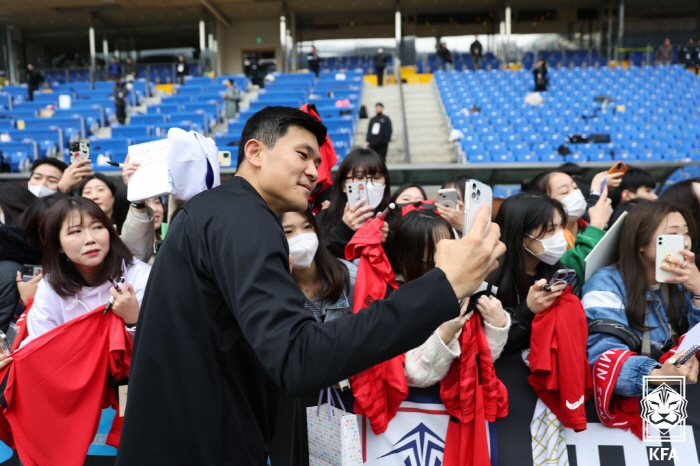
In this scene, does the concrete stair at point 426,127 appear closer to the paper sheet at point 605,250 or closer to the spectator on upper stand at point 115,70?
the spectator on upper stand at point 115,70

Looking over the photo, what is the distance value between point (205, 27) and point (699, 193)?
2048 centimetres

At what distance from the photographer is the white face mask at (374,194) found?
11.0 feet

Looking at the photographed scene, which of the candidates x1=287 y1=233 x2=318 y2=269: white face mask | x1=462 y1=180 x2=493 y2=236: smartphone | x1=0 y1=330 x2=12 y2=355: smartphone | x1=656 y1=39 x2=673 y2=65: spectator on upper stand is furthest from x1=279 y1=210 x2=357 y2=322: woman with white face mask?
x1=656 y1=39 x2=673 y2=65: spectator on upper stand

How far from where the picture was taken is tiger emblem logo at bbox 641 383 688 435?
7.14 feet

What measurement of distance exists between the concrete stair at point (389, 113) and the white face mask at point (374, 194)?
8.87m

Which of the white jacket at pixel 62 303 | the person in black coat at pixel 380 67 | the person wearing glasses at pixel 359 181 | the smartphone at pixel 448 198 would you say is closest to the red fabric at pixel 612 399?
the smartphone at pixel 448 198

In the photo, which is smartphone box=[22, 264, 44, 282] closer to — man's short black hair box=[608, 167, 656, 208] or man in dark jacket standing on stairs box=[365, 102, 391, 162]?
man's short black hair box=[608, 167, 656, 208]

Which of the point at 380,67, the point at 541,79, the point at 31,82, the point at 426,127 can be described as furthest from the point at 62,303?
the point at 31,82

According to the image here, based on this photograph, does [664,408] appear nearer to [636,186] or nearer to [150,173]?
[150,173]

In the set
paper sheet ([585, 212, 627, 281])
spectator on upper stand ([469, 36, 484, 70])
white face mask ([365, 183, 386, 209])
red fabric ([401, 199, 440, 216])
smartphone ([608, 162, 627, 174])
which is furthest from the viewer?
spectator on upper stand ([469, 36, 484, 70])

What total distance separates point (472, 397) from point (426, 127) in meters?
12.9

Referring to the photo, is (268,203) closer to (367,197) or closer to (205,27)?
(367,197)

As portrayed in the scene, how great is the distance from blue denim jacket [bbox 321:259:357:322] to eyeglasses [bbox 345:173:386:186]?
83 centimetres

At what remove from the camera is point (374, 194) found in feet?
11.1
